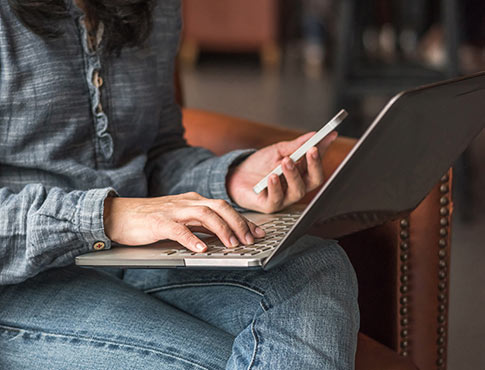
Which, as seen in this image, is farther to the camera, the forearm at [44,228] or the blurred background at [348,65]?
the blurred background at [348,65]

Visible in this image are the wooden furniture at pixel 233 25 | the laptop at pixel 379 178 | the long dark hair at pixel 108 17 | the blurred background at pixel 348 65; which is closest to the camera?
the laptop at pixel 379 178

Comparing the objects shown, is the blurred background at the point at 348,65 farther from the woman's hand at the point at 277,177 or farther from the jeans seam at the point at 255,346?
the jeans seam at the point at 255,346

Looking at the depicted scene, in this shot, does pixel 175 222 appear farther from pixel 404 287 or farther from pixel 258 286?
pixel 404 287

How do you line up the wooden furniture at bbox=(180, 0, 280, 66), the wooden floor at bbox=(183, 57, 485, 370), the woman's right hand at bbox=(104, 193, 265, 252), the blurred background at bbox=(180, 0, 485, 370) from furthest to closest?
the wooden furniture at bbox=(180, 0, 280, 66) < the blurred background at bbox=(180, 0, 485, 370) < the wooden floor at bbox=(183, 57, 485, 370) < the woman's right hand at bbox=(104, 193, 265, 252)

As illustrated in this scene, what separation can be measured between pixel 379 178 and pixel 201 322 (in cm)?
27

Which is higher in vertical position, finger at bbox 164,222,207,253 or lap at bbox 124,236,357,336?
finger at bbox 164,222,207,253

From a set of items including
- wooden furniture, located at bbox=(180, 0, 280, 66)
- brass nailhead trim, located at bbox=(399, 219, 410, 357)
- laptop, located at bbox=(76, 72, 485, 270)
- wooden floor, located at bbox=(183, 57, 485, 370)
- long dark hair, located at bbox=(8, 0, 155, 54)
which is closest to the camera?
laptop, located at bbox=(76, 72, 485, 270)

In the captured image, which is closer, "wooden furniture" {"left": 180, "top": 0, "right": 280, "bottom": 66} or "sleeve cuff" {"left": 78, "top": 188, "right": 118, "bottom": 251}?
"sleeve cuff" {"left": 78, "top": 188, "right": 118, "bottom": 251}

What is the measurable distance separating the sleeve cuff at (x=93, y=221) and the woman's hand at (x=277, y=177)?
7.7 inches

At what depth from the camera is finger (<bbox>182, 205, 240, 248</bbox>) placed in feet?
2.18

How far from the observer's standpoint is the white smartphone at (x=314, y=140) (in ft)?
2.23

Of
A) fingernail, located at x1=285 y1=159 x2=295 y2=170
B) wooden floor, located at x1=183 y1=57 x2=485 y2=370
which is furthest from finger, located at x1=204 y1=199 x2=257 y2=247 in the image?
wooden floor, located at x1=183 y1=57 x2=485 y2=370

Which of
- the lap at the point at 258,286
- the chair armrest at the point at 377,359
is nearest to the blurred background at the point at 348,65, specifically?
the chair armrest at the point at 377,359

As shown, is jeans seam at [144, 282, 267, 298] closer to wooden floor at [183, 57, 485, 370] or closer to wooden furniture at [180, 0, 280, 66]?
wooden floor at [183, 57, 485, 370]
